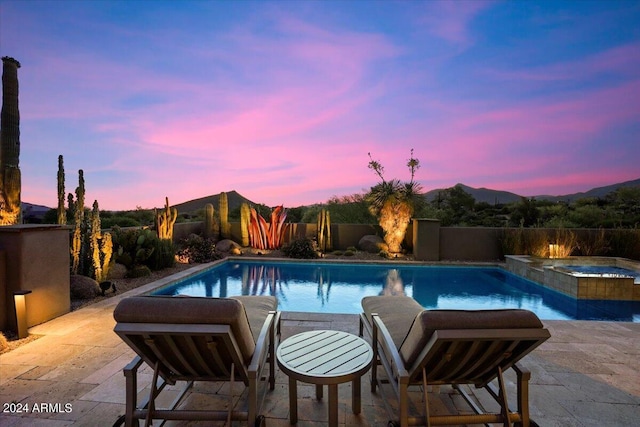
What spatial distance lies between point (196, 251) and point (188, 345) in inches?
340

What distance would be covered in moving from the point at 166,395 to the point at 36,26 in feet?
28.3

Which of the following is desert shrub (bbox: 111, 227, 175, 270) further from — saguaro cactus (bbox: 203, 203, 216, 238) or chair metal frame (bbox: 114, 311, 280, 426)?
chair metal frame (bbox: 114, 311, 280, 426)

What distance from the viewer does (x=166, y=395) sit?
8.16 ft

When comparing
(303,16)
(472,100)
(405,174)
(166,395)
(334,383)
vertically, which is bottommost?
(166,395)

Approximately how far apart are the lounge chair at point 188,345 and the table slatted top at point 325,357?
9.2 inches

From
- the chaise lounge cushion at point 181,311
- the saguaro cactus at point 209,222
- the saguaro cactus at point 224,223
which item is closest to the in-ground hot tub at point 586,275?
the chaise lounge cushion at point 181,311

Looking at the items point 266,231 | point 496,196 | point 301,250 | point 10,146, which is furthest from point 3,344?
point 496,196

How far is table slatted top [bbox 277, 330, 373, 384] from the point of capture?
1929mm

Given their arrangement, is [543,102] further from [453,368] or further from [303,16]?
[453,368]

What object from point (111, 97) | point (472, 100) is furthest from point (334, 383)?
point (472, 100)

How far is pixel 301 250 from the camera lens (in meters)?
11.0

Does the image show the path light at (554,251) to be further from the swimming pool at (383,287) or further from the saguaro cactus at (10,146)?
the saguaro cactus at (10,146)

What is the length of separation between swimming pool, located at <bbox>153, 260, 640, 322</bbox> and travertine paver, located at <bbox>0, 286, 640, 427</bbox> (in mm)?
2581

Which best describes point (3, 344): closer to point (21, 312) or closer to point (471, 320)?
point (21, 312)
